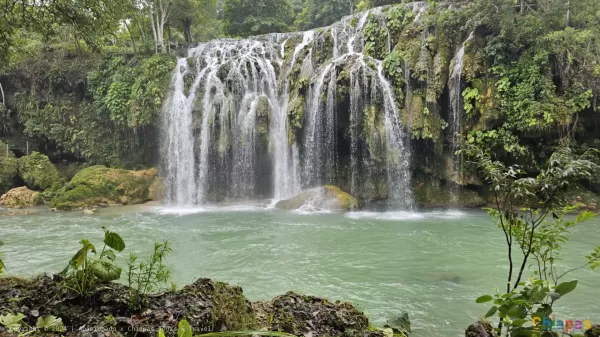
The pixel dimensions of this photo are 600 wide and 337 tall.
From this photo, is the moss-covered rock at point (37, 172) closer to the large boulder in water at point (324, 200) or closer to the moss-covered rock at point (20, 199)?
the moss-covered rock at point (20, 199)

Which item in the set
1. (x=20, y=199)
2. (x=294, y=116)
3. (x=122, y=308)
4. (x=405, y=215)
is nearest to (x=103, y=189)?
(x=20, y=199)

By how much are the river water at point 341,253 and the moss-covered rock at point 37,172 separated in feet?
17.5

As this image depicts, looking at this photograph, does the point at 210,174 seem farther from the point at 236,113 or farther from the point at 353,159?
the point at 353,159

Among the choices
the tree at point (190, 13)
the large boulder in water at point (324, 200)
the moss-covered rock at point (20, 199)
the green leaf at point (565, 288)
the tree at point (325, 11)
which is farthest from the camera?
the tree at point (325, 11)

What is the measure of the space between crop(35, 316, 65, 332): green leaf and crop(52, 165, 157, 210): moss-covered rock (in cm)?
1545

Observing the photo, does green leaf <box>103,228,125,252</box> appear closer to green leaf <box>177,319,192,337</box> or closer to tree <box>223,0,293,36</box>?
green leaf <box>177,319,192,337</box>

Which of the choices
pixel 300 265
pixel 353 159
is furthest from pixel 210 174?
pixel 300 265

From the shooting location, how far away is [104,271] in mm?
2654

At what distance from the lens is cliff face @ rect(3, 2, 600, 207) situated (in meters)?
13.3

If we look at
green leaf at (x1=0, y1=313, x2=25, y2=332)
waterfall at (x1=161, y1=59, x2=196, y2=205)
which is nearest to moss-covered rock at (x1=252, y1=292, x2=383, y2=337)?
green leaf at (x1=0, y1=313, x2=25, y2=332)

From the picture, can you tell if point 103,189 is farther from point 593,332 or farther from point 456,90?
point 593,332

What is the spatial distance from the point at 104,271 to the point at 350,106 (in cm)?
1344

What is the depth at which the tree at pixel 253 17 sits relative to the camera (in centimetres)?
2583

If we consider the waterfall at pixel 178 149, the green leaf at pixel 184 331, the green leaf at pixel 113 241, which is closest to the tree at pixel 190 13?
the waterfall at pixel 178 149
